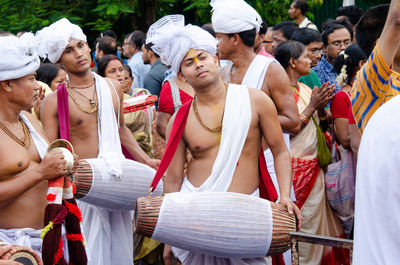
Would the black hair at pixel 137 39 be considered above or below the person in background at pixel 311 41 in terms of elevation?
below

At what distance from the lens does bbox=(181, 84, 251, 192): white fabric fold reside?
4.31 meters

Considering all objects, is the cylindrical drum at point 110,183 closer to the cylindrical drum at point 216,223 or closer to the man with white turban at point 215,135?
the man with white turban at point 215,135

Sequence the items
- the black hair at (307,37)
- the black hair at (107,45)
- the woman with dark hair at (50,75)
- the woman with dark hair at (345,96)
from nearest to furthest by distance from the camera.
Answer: the woman with dark hair at (345,96) < the woman with dark hair at (50,75) < the black hair at (307,37) < the black hair at (107,45)

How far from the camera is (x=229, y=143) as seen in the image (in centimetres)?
434

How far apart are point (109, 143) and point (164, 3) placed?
28.4ft

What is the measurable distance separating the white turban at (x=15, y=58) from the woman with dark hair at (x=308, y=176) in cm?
302

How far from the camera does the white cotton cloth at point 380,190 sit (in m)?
1.87

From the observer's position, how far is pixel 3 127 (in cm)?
401

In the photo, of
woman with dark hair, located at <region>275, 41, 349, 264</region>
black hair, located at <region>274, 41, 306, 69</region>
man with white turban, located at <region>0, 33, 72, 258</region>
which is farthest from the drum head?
black hair, located at <region>274, 41, 306, 69</region>

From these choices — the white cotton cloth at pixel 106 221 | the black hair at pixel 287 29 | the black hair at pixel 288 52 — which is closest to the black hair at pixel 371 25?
the white cotton cloth at pixel 106 221

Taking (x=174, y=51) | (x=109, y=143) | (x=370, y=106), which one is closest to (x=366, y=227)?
(x=370, y=106)

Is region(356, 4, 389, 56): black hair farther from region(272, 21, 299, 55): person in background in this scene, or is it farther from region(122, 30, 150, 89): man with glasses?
region(122, 30, 150, 89): man with glasses

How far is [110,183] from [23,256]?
1634 mm

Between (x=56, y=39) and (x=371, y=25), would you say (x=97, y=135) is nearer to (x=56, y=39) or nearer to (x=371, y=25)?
(x=56, y=39)
